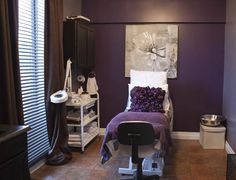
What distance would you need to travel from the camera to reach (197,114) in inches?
198

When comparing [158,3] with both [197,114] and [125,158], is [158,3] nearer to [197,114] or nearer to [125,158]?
[197,114]

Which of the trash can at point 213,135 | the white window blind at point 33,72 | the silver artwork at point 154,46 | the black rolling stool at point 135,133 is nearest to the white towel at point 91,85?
the silver artwork at point 154,46

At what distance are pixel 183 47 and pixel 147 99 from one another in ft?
4.50

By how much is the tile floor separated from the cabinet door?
1.29m

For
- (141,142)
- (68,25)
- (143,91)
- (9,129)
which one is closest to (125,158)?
(143,91)

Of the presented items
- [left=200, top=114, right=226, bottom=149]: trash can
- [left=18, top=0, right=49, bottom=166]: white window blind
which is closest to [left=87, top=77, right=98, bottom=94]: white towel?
[left=18, top=0, right=49, bottom=166]: white window blind

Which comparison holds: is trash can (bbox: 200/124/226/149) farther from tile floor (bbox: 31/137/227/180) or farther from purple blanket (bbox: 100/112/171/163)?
purple blanket (bbox: 100/112/171/163)

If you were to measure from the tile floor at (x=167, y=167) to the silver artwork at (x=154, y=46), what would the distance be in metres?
1.40

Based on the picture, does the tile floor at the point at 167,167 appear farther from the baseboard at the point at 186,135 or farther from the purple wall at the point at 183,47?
the purple wall at the point at 183,47

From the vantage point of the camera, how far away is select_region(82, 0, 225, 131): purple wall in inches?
191

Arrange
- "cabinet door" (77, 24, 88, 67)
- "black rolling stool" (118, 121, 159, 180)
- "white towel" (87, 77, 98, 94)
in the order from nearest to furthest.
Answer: "black rolling stool" (118, 121, 159, 180) → "cabinet door" (77, 24, 88, 67) → "white towel" (87, 77, 98, 94)

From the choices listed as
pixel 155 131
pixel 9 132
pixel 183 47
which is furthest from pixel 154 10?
pixel 9 132

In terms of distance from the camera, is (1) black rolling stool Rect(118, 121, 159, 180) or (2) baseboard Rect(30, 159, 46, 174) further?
(2) baseboard Rect(30, 159, 46, 174)

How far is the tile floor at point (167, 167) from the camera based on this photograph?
3422 millimetres
